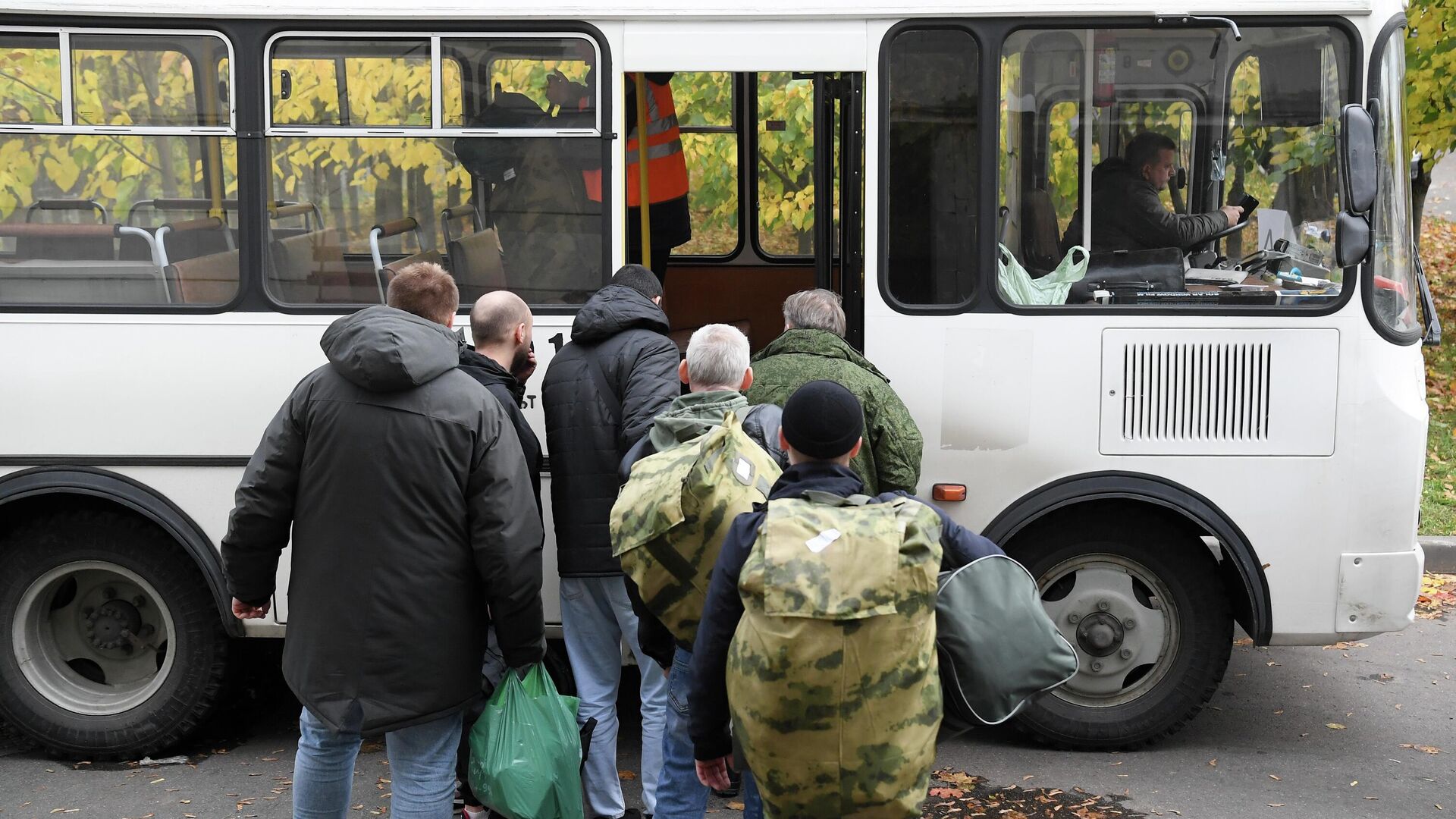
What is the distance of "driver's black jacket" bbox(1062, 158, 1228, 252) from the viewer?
5.12 m

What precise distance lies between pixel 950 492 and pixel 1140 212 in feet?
3.98

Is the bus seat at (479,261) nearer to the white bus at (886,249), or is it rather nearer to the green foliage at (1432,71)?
the white bus at (886,249)

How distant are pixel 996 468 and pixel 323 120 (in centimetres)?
270

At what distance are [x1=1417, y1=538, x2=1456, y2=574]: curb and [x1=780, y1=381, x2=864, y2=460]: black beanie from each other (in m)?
6.27

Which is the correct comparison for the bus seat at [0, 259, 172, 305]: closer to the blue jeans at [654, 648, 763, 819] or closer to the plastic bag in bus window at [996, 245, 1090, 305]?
the blue jeans at [654, 648, 763, 819]

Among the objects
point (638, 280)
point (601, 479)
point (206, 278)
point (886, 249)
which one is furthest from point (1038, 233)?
point (206, 278)

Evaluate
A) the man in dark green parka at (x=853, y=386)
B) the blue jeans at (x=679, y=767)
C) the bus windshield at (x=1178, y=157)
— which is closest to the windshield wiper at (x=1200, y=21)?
the bus windshield at (x=1178, y=157)

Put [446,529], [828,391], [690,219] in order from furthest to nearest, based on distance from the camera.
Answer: [690,219]
[446,529]
[828,391]

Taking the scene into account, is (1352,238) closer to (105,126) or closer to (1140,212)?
(1140,212)

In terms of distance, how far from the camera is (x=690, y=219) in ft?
23.4

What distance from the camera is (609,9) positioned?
5.00 m

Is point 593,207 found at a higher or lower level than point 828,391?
higher

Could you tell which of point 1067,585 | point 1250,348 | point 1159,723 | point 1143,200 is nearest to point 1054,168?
point 1143,200

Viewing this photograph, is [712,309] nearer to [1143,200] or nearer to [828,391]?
[1143,200]
